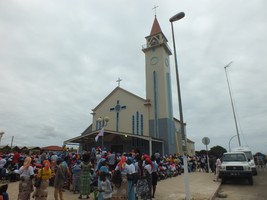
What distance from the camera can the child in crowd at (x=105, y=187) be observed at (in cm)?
591

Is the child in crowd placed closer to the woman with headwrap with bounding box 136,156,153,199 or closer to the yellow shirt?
the woman with headwrap with bounding box 136,156,153,199

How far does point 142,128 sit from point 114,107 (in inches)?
208

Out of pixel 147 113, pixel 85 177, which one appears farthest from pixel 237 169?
pixel 147 113

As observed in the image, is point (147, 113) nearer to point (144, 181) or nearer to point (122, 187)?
point (144, 181)

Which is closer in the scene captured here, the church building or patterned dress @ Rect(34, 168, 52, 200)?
patterned dress @ Rect(34, 168, 52, 200)

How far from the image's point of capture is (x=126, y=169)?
6.38m

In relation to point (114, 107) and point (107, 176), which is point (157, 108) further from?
point (107, 176)

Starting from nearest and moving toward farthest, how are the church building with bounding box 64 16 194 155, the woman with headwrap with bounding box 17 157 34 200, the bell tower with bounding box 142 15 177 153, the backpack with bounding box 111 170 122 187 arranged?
the backpack with bounding box 111 170 122 187
the woman with headwrap with bounding box 17 157 34 200
the church building with bounding box 64 16 194 155
the bell tower with bounding box 142 15 177 153

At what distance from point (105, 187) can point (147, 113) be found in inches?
770

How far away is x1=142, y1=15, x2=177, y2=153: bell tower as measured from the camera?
24281 millimetres

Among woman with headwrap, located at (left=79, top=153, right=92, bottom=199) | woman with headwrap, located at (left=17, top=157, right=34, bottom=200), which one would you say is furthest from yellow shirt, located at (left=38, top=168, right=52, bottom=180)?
woman with headwrap, located at (left=79, top=153, right=92, bottom=199)

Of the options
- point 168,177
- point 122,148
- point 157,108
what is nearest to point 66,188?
point 168,177

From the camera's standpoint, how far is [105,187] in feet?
19.5

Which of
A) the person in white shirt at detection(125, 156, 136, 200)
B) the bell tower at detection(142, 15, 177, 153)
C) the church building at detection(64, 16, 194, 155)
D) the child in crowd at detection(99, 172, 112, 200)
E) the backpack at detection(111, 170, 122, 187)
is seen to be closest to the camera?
the child in crowd at detection(99, 172, 112, 200)
